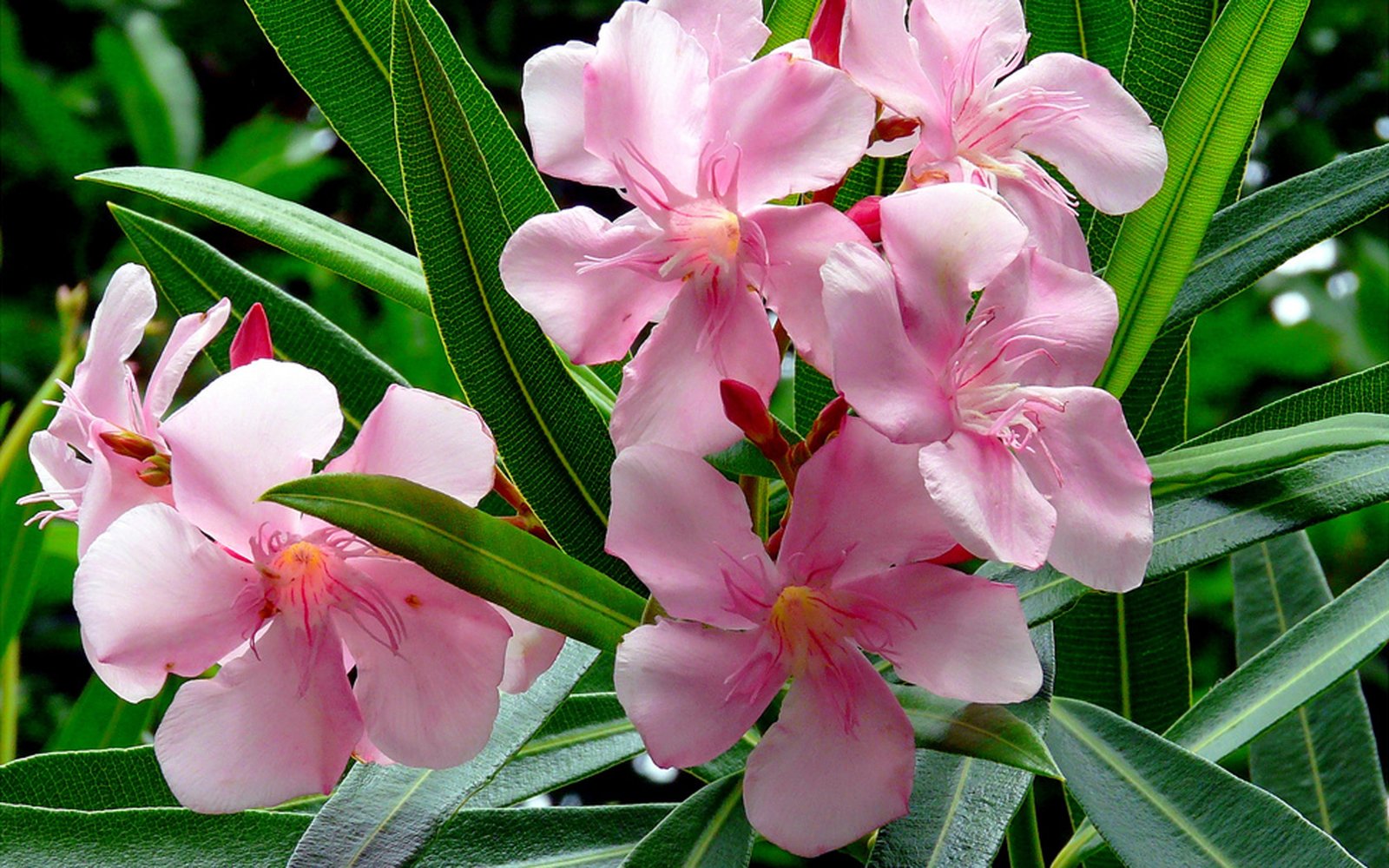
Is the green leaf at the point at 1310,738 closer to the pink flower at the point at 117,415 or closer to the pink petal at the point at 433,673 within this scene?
the pink petal at the point at 433,673

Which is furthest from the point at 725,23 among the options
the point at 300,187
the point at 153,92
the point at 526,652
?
the point at 153,92

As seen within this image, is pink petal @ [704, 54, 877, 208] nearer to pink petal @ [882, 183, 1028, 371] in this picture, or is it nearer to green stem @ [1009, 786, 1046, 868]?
pink petal @ [882, 183, 1028, 371]

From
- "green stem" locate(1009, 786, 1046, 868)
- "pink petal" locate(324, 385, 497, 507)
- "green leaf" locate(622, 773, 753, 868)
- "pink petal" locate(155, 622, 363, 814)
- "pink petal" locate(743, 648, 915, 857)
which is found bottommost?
"green stem" locate(1009, 786, 1046, 868)

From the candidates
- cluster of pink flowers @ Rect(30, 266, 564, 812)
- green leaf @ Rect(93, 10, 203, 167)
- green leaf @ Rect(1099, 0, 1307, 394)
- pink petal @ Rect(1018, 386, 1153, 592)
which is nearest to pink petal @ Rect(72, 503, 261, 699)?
cluster of pink flowers @ Rect(30, 266, 564, 812)

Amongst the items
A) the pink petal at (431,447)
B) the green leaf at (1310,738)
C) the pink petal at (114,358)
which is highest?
the pink petal at (114,358)

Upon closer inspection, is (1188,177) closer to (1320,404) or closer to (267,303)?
(1320,404)

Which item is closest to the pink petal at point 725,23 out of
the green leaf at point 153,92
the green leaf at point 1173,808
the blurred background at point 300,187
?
the green leaf at point 1173,808
